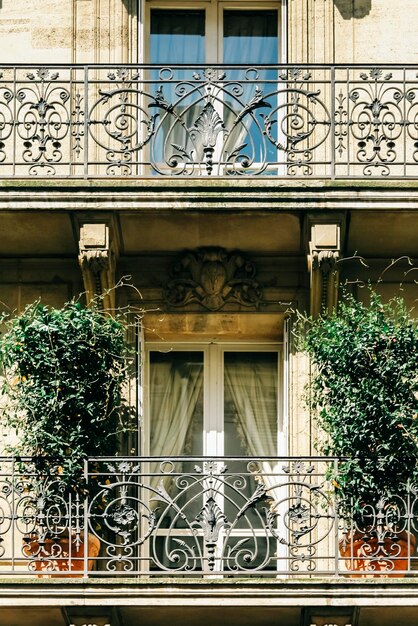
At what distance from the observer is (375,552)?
17891mm

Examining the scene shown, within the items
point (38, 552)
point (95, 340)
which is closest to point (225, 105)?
point (95, 340)

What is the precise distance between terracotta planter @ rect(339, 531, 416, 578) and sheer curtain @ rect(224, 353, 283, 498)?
4.47 ft

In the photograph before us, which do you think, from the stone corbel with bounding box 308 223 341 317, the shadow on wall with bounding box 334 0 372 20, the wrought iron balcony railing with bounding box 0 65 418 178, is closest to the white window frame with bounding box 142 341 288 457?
the stone corbel with bounding box 308 223 341 317

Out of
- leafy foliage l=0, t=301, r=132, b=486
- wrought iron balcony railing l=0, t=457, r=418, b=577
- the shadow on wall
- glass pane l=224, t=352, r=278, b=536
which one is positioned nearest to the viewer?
wrought iron balcony railing l=0, t=457, r=418, b=577

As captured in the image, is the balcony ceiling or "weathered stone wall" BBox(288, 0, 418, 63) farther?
"weathered stone wall" BBox(288, 0, 418, 63)

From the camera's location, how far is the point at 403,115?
752 inches

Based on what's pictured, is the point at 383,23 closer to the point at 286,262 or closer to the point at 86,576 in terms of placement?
the point at 286,262

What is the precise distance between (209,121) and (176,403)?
7.29 ft

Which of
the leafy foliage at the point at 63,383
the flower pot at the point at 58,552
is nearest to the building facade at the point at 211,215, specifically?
the flower pot at the point at 58,552

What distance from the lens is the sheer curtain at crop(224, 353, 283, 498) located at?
1939 centimetres

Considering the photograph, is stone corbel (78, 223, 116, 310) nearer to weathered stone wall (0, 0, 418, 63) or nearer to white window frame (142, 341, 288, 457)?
white window frame (142, 341, 288, 457)

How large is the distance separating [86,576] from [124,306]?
2625 millimetres

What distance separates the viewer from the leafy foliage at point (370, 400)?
17.9 metres

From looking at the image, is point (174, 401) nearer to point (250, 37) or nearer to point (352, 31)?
point (250, 37)
